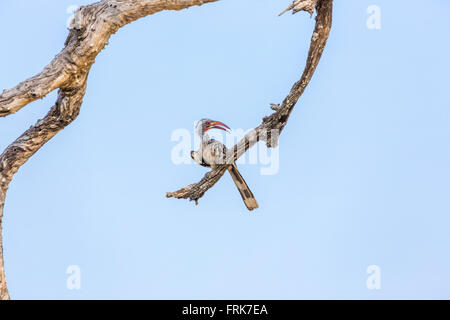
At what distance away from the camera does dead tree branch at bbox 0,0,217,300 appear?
222 inches

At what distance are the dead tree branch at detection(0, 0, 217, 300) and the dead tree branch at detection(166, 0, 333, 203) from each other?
1141 millimetres

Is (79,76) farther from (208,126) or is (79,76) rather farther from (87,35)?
(208,126)

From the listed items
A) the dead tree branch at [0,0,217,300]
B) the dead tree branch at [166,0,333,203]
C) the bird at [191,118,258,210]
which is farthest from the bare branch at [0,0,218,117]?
the bird at [191,118,258,210]

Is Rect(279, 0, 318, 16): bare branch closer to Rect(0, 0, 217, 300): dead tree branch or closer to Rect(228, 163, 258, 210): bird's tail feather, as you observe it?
Rect(0, 0, 217, 300): dead tree branch

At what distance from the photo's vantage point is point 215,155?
7434 mm

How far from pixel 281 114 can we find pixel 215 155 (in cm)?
156

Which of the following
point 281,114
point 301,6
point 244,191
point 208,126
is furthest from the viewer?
point 208,126

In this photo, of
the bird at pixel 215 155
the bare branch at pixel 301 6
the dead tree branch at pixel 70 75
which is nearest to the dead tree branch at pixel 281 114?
the bare branch at pixel 301 6

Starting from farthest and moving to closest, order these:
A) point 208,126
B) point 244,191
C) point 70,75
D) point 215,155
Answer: point 208,126, point 215,155, point 244,191, point 70,75

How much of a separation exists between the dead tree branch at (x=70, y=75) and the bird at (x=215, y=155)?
1.79m

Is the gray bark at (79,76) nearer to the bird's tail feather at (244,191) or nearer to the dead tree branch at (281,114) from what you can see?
the dead tree branch at (281,114)

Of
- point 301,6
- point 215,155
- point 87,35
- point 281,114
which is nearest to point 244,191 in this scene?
point 215,155
